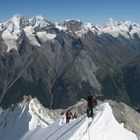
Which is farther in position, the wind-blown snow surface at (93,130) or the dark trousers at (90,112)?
the dark trousers at (90,112)

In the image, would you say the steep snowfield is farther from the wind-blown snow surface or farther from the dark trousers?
the dark trousers

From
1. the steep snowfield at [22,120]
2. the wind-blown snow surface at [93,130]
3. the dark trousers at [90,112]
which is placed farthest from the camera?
the steep snowfield at [22,120]

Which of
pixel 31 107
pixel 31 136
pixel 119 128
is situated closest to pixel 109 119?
pixel 119 128

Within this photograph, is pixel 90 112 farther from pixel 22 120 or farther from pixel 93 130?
pixel 22 120

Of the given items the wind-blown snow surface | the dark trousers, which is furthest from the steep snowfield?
the dark trousers

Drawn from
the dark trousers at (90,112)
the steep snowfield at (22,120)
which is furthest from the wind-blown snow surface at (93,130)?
the steep snowfield at (22,120)

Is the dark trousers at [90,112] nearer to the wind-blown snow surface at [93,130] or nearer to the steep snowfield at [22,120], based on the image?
the wind-blown snow surface at [93,130]
